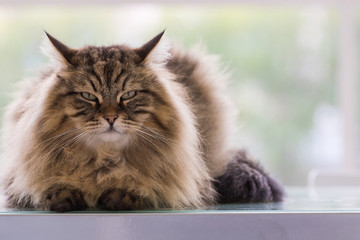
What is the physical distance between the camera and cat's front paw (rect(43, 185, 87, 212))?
113cm

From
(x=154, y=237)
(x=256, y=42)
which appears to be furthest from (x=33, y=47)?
(x=154, y=237)

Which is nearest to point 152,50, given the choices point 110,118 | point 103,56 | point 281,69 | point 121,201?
point 103,56

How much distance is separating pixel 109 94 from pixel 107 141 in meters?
0.11

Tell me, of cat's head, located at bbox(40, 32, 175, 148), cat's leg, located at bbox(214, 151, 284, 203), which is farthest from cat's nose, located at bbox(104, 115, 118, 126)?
cat's leg, located at bbox(214, 151, 284, 203)

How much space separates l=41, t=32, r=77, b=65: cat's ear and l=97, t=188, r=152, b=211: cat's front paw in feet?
1.12

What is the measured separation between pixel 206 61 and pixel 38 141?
2.55 ft

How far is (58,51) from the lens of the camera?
49.7 inches

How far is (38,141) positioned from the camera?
129 cm

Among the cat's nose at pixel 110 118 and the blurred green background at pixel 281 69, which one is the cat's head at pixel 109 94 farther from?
the blurred green background at pixel 281 69

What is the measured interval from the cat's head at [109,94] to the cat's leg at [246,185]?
0.93 feet

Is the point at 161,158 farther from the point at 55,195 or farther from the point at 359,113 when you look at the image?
the point at 359,113

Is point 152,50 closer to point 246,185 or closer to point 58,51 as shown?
point 58,51

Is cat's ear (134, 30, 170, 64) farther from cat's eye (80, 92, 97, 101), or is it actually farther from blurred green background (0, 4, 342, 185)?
blurred green background (0, 4, 342, 185)

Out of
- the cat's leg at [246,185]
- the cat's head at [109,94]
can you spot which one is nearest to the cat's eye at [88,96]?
the cat's head at [109,94]
